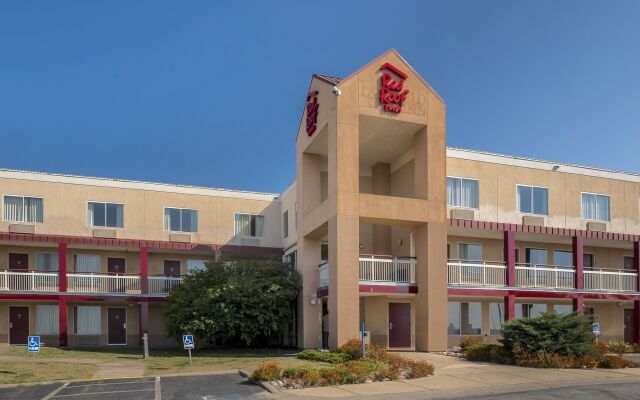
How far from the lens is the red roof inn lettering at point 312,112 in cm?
2645

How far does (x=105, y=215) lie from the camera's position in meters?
32.6

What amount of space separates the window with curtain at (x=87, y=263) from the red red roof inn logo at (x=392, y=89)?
60.7 feet

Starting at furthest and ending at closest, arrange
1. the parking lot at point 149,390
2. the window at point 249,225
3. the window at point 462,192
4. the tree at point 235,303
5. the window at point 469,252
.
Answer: the window at point 249,225 → the window at point 469,252 → the window at point 462,192 → the tree at point 235,303 → the parking lot at point 149,390

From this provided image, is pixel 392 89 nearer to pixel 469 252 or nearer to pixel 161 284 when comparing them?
pixel 469 252

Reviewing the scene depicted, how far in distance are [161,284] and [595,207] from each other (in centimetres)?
2267

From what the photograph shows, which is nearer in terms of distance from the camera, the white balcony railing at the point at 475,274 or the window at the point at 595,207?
the white balcony railing at the point at 475,274

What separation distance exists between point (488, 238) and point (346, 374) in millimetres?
15530

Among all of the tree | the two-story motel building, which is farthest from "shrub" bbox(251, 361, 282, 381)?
the tree

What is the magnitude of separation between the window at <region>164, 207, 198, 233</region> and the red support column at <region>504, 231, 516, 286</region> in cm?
1645

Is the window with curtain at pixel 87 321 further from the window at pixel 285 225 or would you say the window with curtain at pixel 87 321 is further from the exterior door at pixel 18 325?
Result: the window at pixel 285 225

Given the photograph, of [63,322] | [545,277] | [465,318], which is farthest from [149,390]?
[545,277]

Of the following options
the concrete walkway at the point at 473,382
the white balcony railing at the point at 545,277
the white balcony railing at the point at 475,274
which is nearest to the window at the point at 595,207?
the white balcony railing at the point at 545,277

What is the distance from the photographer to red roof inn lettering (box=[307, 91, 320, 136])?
26453 mm

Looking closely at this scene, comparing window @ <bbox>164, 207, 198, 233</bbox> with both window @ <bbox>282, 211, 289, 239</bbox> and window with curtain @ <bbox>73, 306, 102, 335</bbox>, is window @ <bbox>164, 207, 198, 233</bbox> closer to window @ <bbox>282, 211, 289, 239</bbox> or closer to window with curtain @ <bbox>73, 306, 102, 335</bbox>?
window @ <bbox>282, 211, 289, 239</bbox>
